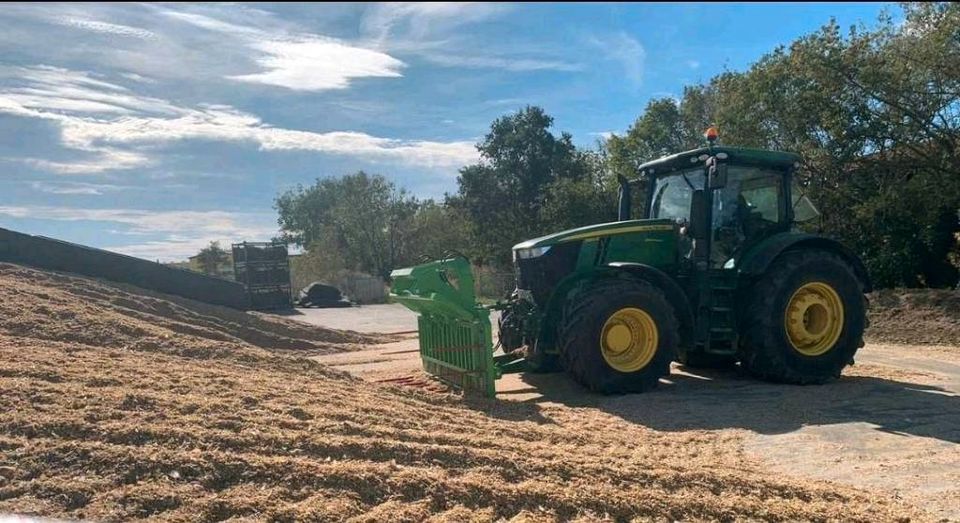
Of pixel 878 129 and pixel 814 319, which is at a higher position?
pixel 878 129

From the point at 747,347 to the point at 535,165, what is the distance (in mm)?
28713

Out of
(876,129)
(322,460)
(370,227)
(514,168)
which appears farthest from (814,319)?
(370,227)

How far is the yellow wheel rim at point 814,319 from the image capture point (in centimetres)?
770

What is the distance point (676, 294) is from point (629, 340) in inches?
27.5

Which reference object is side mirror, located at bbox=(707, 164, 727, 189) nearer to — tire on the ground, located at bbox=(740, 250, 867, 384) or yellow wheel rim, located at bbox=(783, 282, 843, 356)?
tire on the ground, located at bbox=(740, 250, 867, 384)

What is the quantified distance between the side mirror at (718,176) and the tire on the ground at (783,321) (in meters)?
1.04

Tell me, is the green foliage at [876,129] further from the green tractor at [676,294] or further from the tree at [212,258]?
the tree at [212,258]

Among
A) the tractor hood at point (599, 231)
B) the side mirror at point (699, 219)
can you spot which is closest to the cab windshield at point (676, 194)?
the side mirror at point (699, 219)

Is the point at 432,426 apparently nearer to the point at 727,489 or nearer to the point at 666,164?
the point at 727,489

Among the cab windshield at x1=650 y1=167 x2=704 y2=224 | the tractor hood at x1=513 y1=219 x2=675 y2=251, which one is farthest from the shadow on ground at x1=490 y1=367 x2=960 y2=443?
the cab windshield at x1=650 y1=167 x2=704 y2=224

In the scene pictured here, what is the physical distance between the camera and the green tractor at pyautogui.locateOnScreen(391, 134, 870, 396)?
7133 millimetres

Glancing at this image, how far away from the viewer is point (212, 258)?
32.3 m

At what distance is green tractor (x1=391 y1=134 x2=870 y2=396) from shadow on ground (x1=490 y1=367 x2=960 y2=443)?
244 millimetres

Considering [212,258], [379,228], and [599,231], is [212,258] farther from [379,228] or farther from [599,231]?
[599,231]
